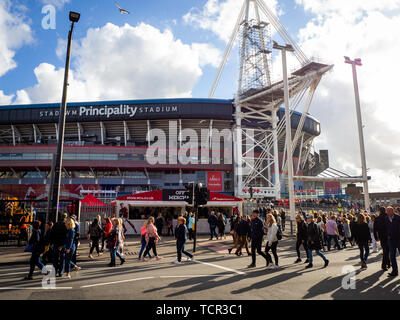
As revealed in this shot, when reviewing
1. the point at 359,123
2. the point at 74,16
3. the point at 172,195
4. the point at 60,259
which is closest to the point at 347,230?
the point at 172,195

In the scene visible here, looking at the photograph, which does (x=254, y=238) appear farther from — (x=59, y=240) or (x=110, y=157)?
(x=110, y=157)

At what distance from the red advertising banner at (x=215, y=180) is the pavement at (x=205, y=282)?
39612 mm

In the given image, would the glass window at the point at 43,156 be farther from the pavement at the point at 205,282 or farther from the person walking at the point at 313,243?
the person walking at the point at 313,243

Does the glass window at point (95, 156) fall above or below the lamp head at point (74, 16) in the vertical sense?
above

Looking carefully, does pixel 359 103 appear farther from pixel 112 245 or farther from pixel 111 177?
pixel 111 177

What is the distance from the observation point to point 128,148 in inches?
1932

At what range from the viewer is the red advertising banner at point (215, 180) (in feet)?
164

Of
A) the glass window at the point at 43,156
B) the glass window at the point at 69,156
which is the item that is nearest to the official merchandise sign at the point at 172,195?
the glass window at the point at 69,156

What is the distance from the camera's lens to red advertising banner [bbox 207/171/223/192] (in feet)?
164

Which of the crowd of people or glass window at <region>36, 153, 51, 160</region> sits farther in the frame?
glass window at <region>36, 153, 51, 160</region>

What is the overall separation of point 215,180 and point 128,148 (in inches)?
644

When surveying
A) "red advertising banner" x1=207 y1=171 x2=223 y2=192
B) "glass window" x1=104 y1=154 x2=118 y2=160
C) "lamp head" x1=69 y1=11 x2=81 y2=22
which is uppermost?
"glass window" x1=104 y1=154 x2=118 y2=160

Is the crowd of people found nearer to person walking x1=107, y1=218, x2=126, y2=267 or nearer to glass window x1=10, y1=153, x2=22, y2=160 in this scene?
person walking x1=107, y1=218, x2=126, y2=267

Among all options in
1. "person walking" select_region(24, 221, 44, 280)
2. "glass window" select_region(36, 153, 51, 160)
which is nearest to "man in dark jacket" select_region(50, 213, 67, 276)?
→ "person walking" select_region(24, 221, 44, 280)
